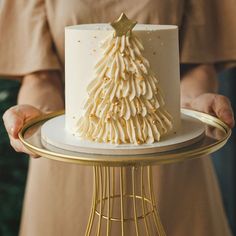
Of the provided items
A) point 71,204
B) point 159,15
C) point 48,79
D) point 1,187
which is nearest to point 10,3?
point 48,79

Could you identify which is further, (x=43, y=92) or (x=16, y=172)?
(x=16, y=172)

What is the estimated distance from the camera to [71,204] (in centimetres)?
112

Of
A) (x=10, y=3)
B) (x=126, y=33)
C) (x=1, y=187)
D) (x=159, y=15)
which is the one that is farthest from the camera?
(x=1, y=187)

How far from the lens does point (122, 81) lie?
2.38ft

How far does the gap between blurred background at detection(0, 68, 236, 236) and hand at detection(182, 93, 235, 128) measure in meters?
0.86

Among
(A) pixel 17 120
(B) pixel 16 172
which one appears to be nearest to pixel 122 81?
(A) pixel 17 120

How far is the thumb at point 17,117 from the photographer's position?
2.69 ft

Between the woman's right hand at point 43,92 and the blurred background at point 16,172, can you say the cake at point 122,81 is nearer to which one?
the woman's right hand at point 43,92

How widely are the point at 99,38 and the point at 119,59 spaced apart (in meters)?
0.05

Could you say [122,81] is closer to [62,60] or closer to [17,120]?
[17,120]

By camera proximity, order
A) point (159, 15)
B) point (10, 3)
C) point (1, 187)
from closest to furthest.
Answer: point (159, 15), point (10, 3), point (1, 187)

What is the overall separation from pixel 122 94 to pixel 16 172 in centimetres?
123

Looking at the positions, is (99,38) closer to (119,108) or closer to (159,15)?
(119,108)

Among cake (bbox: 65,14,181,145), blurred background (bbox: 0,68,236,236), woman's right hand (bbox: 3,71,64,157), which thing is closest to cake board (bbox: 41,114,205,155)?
cake (bbox: 65,14,181,145)
